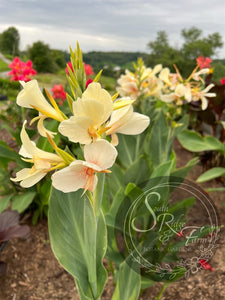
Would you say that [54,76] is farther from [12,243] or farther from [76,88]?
[76,88]

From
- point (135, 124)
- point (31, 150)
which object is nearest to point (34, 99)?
point (31, 150)

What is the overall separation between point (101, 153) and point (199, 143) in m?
1.89

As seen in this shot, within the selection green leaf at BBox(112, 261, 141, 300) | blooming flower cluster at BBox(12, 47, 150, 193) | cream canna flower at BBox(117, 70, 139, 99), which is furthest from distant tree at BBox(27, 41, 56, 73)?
blooming flower cluster at BBox(12, 47, 150, 193)

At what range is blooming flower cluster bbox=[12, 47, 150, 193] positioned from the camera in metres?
0.50

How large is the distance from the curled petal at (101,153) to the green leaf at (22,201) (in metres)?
1.20

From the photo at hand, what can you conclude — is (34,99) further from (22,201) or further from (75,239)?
(22,201)

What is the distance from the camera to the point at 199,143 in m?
2.26

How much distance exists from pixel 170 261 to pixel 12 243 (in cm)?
98

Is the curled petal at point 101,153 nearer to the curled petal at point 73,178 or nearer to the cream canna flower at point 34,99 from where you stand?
the curled petal at point 73,178

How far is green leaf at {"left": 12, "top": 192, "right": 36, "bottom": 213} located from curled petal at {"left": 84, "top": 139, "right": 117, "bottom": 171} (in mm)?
1201

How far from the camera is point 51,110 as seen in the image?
1.92ft

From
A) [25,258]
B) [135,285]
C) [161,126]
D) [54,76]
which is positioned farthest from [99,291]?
[54,76]

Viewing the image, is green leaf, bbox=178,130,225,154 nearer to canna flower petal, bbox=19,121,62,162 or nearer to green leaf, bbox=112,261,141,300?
green leaf, bbox=112,261,141,300

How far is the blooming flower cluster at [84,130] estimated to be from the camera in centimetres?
50
